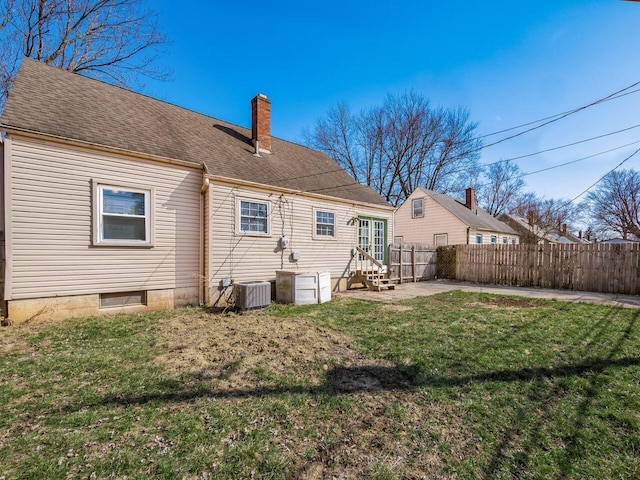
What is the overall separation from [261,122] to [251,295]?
7025mm

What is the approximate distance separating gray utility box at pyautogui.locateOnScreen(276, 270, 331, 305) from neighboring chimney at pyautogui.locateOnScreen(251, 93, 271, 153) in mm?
5183

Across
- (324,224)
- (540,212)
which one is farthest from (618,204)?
(324,224)

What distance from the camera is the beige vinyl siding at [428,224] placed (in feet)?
65.2

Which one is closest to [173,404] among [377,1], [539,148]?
[377,1]

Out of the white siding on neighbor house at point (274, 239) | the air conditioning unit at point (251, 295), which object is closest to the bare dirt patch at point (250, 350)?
the air conditioning unit at point (251, 295)

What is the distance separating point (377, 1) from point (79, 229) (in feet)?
36.2

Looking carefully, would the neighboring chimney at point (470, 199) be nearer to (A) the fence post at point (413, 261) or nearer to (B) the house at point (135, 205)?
(A) the fence post at point (413, 261)

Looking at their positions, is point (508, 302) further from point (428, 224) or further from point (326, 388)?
point (428, 224)

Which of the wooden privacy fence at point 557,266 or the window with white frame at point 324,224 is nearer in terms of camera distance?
the wooden privacy fence at point 557,266

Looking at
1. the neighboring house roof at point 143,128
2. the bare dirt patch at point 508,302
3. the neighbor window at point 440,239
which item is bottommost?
the bare dirt patch at point 508,302

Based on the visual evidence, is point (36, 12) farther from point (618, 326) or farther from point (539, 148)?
point (618, 326)

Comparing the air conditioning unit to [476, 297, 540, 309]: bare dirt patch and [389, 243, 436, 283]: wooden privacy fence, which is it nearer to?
[476, 297, 540, 309]: bare dirt patch

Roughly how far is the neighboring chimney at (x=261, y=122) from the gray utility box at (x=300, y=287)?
5.18 metres

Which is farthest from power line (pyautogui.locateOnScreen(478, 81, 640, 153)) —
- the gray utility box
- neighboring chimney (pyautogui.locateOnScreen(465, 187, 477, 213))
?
neighboring chimney (pyautogui.locateOnScreen(465, 187, 477, 213))
